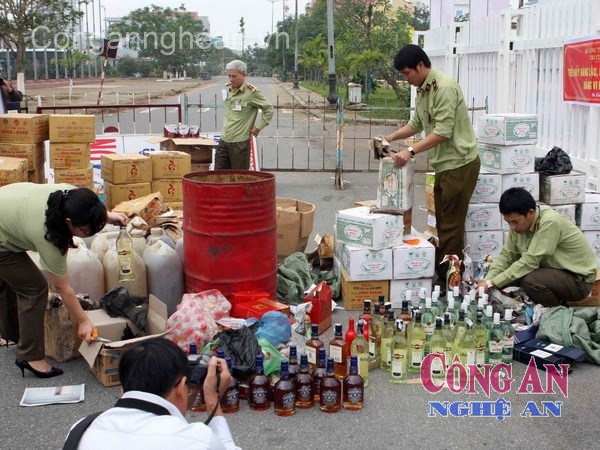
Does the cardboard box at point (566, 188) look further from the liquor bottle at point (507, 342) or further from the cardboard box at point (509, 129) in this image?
Result: the liquor bottle at point (507, 342)

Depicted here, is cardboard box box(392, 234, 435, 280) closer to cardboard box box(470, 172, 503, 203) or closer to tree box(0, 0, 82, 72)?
cardboard box box(470, 172, 503, 203)

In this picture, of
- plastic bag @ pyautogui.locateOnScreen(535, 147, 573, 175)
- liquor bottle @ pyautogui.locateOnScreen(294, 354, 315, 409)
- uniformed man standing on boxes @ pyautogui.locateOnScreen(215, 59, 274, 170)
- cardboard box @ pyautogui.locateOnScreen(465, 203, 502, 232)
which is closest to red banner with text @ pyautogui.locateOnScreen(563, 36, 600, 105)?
plastic bag @ pyautogui.locateOnScreen(535, 147, 573, 175)

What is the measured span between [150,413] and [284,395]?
225cm

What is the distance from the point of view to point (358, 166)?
15.1m

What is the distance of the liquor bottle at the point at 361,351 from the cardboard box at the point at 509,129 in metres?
2.98

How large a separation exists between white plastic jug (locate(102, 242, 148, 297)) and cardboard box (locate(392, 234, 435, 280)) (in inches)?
84.7

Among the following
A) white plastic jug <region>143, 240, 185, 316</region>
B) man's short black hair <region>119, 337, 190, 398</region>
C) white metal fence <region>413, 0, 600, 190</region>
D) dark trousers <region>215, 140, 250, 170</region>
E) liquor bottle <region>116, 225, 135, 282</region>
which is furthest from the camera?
dark trousers <region>215, 140, 250, 170</region>

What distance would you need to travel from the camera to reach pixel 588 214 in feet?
23.4

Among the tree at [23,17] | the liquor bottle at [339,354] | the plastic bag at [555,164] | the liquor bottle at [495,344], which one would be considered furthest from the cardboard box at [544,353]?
the tree at [23,17]

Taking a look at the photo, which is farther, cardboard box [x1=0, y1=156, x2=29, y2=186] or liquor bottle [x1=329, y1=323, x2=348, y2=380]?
cardboard box [x1=0, y1=156, x2=29, y2=186]

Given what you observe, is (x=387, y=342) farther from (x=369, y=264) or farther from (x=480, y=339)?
(x=369, y=264)

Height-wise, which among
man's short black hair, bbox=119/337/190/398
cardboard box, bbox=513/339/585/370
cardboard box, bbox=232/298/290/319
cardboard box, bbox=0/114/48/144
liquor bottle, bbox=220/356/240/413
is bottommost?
liquor bottle, bbox=220/356/240/413

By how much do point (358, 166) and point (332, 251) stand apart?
25.6 ft

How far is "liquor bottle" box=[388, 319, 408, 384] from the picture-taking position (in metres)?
5.07
